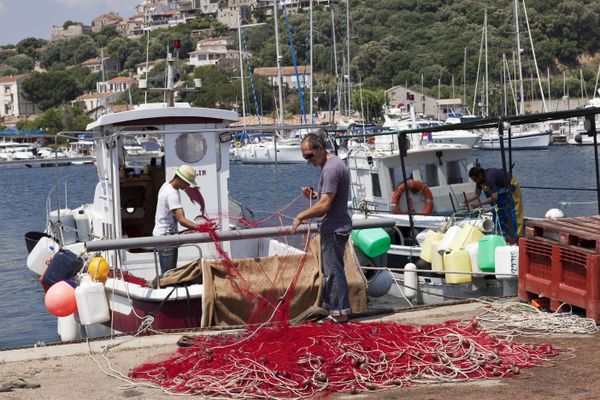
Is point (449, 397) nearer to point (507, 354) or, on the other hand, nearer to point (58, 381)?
point (507, 354)

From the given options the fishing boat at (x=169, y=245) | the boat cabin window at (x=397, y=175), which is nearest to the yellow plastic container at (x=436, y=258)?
the fishing boat at (x=169, y=245)

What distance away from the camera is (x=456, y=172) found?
1986 centimetres

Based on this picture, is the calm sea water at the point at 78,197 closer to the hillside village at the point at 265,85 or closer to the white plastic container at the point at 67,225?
the white plastic container at the point at 67,225

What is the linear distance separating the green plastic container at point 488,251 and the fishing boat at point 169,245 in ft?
8.53

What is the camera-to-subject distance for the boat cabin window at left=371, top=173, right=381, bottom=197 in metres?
A: 19.9

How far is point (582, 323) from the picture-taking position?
899 centimetres

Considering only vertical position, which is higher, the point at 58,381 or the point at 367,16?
the point at 367,16

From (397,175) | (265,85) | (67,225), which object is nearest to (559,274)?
(397,175)

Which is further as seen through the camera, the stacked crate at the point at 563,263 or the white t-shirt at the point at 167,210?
the white t-shirt at the point at 167,210

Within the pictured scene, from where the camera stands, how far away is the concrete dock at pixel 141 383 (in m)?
7.24

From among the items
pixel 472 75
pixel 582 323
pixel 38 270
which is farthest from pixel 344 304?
pixel 472 75

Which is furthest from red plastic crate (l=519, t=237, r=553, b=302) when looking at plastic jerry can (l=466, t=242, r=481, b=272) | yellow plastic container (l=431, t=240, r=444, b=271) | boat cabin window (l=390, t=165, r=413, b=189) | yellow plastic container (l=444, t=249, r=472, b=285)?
boat cabin window (l=390, t=165, r=413, b=189)

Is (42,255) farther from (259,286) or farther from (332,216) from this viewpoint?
(332,216)

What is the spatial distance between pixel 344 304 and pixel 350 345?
1741 millimetres
